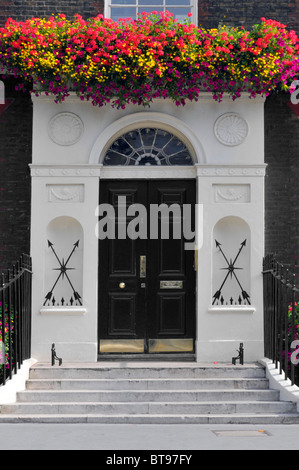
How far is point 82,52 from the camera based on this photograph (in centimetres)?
950

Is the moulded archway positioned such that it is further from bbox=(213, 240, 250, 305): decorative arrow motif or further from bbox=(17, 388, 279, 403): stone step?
bbox=(17, 388, 279, 403): stone step

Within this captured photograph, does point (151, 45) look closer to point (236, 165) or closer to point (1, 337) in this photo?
point (236, 165)

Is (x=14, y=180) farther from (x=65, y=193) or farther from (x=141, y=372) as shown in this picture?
(x=141, y=372)

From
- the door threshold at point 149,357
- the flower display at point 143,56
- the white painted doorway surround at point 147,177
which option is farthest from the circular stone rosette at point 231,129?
the door threshold at point 149,357

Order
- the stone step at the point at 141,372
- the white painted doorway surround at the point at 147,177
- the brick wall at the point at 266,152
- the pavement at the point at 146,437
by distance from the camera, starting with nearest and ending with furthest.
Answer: the pavement at the point at 146,437 < the stone step at the point at 141,372 < the white painted doorway surround at the point at 147,177 < the brick wall at the point at 266,152

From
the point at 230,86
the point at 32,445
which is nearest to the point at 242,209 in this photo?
the point at 230,86

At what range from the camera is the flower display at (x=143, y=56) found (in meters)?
9.49

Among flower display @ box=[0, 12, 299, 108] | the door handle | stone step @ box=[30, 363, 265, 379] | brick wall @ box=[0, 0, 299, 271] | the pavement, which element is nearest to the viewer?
the pavement

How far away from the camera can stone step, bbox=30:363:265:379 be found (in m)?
9.22

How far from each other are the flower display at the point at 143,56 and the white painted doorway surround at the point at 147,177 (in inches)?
15.7

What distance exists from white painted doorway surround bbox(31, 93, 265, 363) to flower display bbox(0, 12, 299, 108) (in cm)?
40

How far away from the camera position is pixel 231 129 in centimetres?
1020

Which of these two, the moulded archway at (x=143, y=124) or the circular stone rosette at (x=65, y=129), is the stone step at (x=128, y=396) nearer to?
the moulded archway at (x=143, y=124)

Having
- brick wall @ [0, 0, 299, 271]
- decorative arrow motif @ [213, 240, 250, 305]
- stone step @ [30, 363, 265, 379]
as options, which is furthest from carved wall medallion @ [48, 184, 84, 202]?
stone step @ [30, 363, 265, 379]
